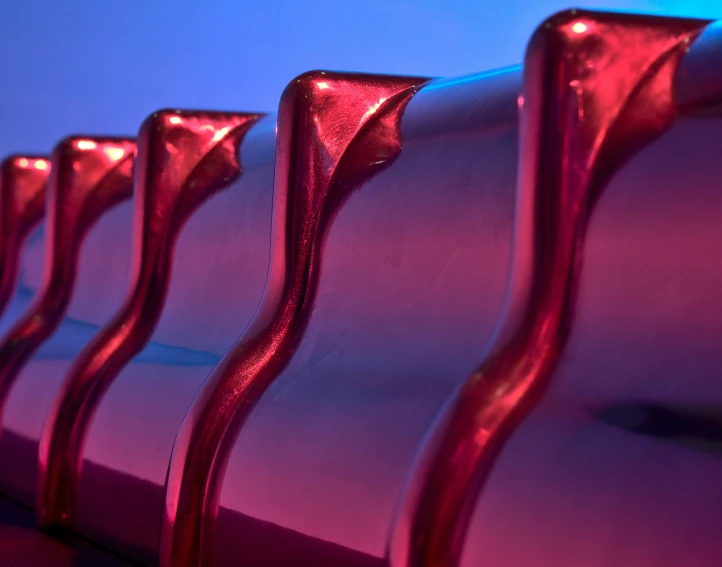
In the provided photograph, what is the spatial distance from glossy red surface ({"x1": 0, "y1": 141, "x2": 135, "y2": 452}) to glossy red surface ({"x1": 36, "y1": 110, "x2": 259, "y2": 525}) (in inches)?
8.6

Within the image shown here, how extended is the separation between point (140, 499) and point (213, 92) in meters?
1.65

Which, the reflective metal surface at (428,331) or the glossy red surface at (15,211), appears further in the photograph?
the glossy red surface at (15,211)

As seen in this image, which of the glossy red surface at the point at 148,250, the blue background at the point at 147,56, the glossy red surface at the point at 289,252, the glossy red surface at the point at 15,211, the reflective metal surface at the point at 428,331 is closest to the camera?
the reflective metal surface at the point at 428,331

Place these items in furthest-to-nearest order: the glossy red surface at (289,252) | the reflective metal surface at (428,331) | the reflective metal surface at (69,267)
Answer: the reflective metal surface at (69,267)
the glossy red surface at (289,252)
the reflective metal surface at (428,331)

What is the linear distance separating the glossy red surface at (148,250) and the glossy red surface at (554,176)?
1.80ft

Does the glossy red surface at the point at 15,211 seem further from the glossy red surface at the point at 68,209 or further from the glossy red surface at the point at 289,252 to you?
the glossy red surface at the point at 289,252

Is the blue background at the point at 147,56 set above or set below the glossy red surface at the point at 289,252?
above

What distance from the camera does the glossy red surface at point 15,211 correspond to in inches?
64.9

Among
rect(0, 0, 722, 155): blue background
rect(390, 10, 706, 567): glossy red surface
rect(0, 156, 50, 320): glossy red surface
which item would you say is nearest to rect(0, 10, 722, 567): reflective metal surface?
rect(390, 10, 706, 567): glossy red surface

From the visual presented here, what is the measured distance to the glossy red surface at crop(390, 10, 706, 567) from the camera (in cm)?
61

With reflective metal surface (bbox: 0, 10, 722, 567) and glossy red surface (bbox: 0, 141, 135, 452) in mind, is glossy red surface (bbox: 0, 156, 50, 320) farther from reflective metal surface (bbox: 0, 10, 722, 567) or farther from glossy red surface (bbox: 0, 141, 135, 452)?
reflective metal surface (bbox: 0, 10, 722, 567)

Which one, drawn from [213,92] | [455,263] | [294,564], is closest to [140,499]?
[294,564]

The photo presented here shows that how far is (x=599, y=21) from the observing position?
0.66m

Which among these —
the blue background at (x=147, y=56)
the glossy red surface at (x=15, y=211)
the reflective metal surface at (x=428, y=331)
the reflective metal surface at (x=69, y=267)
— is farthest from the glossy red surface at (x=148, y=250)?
the blue background at (x=147, y=56)
